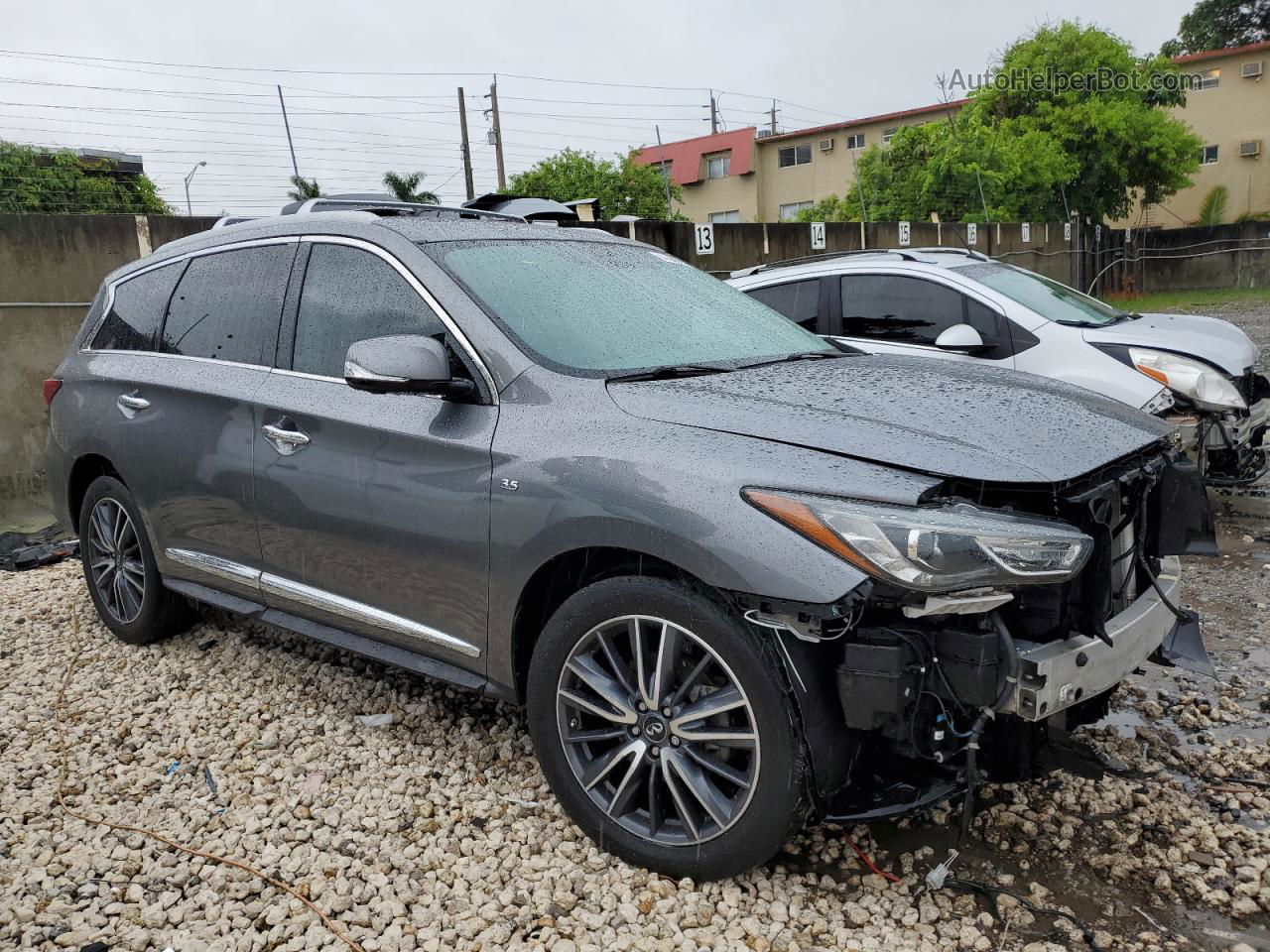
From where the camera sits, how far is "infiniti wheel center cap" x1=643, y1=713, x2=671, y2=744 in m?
2.62

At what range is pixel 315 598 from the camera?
3486 mm

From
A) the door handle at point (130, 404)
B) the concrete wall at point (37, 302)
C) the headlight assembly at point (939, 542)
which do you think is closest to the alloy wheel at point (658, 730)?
the headlight assembly at point (939, 542)

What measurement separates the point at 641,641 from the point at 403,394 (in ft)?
3.87

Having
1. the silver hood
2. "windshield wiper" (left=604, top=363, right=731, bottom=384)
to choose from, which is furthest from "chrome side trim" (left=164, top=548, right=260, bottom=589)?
the silver hood

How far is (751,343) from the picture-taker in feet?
11.5

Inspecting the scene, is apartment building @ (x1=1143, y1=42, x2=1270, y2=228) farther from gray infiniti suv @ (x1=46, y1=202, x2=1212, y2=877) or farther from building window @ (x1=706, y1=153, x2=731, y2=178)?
gray infiniti suv @ (x1=46, y1=202, x2=1212, y2=877)

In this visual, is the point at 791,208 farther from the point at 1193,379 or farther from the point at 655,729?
the point at 655,729

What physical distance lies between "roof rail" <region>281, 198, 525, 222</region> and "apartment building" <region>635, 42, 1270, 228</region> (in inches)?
1363

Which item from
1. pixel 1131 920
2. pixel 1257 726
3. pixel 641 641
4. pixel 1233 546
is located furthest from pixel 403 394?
pixel 1233 546

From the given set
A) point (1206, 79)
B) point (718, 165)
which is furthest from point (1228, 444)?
point (718, 165)

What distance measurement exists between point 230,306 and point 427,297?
3.96 feet

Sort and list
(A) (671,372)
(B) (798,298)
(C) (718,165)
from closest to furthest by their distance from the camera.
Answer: (A) (671,372), (B) (798,298), (C) (718,165)

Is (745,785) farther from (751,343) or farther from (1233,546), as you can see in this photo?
(1233,546)

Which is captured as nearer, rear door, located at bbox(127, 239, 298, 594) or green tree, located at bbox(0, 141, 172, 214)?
rear door, located at bbox(127, 239, 298, 594)
